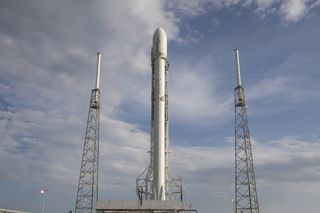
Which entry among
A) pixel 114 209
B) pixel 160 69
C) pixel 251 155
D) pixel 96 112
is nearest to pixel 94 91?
pixel 96 112

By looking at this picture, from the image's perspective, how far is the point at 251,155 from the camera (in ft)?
246

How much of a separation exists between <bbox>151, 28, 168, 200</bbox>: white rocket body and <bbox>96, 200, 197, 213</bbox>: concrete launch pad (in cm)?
214

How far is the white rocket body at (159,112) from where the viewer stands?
5900cm

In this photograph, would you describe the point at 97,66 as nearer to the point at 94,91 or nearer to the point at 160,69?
the point at 94,91

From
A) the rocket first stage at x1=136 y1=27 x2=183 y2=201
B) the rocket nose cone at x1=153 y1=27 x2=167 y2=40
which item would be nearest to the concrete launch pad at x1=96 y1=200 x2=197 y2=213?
the rocket first stage at x1=136 y1=27 x2=183 y2=201

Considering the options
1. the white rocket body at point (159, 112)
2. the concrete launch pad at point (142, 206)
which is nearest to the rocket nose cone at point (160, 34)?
the white rocket body at point (159, 112)

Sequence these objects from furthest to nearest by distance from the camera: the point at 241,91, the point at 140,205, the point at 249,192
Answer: the point at 241,91 → the point at 249,192 → the point at 140,205

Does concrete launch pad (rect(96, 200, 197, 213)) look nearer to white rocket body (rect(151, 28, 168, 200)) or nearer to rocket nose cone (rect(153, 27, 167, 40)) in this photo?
white rocket body (rect(151, 28, 168, 200))

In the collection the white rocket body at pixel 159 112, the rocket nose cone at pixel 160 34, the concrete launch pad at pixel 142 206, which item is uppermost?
the rocket nose cone at pixel 160 34

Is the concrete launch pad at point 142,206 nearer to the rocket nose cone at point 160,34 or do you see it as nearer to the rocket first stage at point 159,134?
the rocket first stage at point 159,134

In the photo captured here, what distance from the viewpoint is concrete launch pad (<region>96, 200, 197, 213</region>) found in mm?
55906

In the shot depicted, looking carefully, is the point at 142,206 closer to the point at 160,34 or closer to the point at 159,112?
the point at 159,112

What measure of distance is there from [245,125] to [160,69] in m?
22.1

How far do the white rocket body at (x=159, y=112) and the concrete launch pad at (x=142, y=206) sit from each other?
7.02 ft
